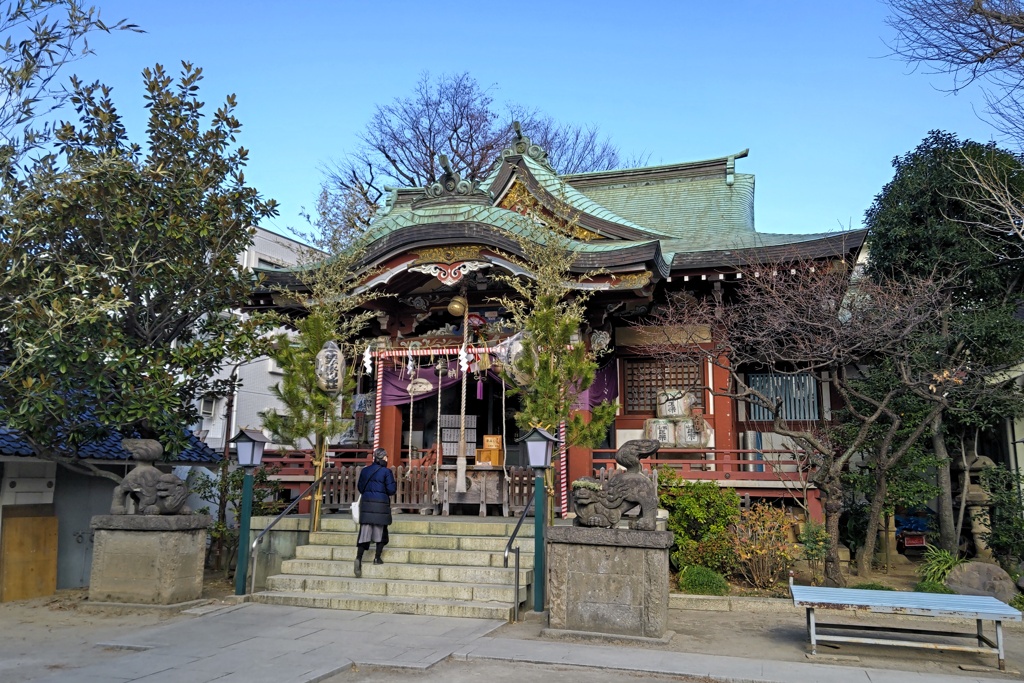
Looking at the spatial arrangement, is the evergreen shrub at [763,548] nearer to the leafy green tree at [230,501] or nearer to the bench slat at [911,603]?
the bench slat at [911,603]

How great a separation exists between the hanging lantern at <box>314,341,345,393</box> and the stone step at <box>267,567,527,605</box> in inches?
112

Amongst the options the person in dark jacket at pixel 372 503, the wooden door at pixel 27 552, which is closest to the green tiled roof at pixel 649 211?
the person in dark jacket at pixel 372 503

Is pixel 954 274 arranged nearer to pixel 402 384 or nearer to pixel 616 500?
pixel 616 500

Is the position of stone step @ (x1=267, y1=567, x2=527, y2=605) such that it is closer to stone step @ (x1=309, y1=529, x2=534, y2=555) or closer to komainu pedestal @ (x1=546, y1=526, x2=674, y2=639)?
stone step @ (x1=309, y1=529, x2=534, y2=555)

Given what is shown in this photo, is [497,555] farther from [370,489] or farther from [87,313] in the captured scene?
[87,313]

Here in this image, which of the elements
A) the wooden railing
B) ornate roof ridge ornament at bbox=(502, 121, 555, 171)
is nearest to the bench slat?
the wooden railing

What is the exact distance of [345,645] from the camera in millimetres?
7711

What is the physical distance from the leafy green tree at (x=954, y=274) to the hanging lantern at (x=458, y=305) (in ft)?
23.7

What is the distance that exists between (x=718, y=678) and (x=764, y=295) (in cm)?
804

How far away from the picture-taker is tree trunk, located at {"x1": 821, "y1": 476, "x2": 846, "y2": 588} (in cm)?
1020

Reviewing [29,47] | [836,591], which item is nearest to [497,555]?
[836,591]

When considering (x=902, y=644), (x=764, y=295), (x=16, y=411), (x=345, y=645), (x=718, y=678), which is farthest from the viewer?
(x=764, y=295)

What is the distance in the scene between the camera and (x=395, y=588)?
9953 mm

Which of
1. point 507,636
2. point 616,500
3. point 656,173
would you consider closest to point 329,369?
point 507,636
